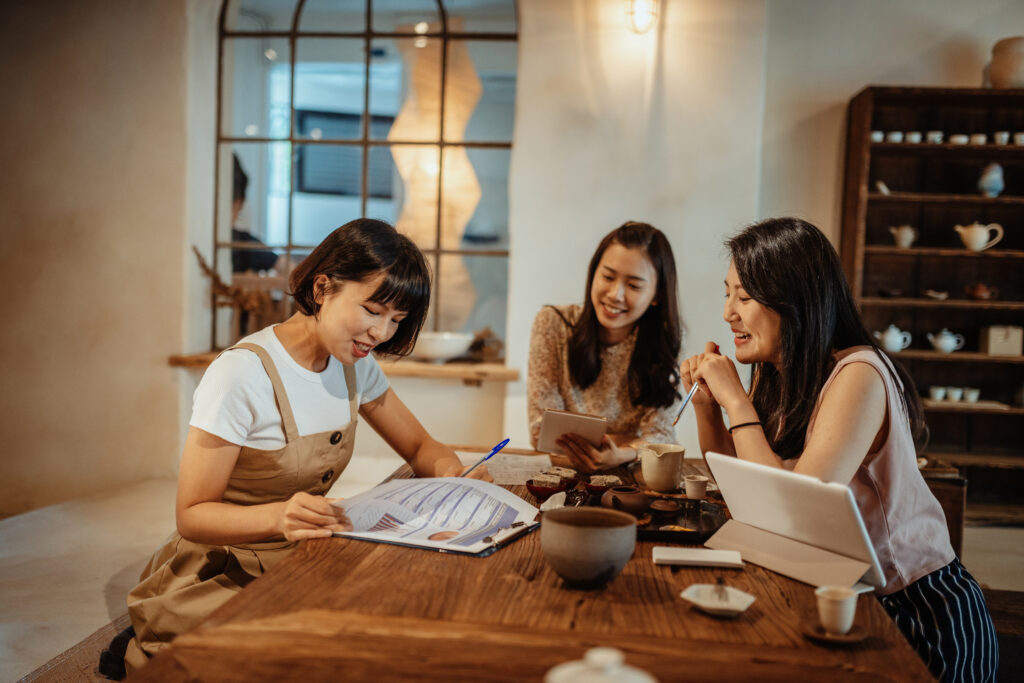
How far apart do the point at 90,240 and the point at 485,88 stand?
2.23m

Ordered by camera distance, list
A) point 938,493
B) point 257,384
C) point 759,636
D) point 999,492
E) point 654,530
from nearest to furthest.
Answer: point 759,636
point 654,530
point 257,384
point 938,493
point 999,492

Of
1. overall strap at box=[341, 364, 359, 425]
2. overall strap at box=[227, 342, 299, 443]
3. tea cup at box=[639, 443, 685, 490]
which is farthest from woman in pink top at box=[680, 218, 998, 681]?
overall strap at box=[227, 342, 299, 443]

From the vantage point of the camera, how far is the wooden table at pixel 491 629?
31.8 inches

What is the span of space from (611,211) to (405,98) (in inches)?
52.2

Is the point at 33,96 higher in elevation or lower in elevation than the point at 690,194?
higher

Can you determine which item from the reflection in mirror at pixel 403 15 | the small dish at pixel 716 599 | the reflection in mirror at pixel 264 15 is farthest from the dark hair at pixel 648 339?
the reflection in mirror at pixel 264 15

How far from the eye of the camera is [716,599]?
97cm

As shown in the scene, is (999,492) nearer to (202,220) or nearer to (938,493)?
(938,493)

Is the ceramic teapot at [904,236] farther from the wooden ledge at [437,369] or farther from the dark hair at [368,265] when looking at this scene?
the dark hair at [368,265]

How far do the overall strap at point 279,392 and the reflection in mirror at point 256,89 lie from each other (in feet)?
10.0

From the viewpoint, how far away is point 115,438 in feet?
13.4

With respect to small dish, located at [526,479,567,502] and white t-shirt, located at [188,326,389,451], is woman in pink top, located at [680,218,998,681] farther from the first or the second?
white t-shirt, located at [188,326,389,451]

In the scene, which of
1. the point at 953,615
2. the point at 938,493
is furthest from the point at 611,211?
the point at 953,615

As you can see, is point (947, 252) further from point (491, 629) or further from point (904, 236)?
point (491, 629)
